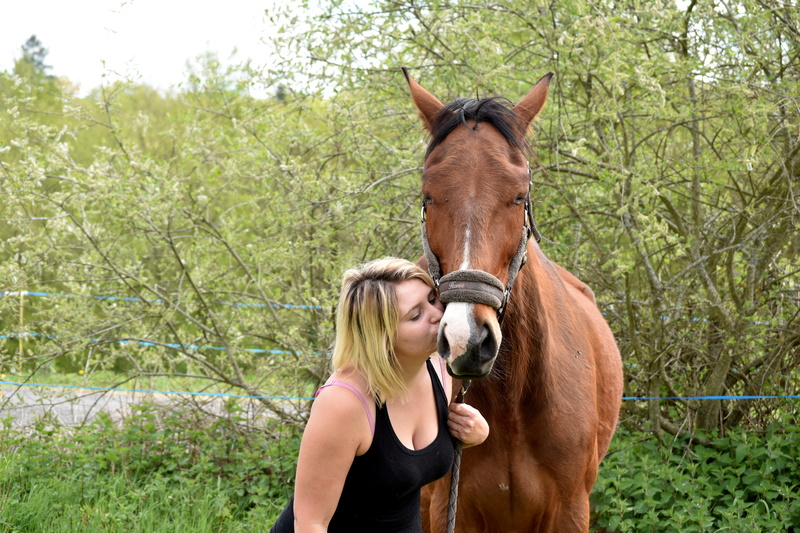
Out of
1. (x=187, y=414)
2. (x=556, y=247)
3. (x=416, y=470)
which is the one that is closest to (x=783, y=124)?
(x=556, y=247)

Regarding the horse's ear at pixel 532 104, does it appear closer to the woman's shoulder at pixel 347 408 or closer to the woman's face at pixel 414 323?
the woman's face at pixel 414 323

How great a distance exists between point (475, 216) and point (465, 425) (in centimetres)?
66

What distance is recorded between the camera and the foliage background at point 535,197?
462 cm

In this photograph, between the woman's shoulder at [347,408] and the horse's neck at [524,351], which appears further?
the horse's neck at [524,351]

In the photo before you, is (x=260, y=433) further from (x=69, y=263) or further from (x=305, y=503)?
(x=305, y=503)

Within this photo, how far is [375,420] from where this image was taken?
1968mm

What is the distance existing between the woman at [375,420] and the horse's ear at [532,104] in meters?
1.00

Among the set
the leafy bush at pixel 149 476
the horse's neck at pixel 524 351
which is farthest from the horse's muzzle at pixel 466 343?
the leafy bush at pixel 149 476

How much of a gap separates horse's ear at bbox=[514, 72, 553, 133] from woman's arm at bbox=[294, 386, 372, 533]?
1433mm

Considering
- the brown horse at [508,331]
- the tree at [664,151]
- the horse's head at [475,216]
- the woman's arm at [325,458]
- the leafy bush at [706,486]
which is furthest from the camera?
the tree at [664,151]

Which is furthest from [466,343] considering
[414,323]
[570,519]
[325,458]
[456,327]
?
[570,519]

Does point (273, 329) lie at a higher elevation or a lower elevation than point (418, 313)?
lower

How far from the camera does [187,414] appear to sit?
5871 mm

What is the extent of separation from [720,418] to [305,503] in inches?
165
